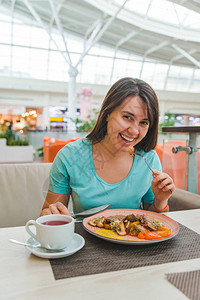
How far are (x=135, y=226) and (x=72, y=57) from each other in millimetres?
15062

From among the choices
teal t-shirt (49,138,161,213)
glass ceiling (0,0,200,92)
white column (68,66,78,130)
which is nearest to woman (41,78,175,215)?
teal t-shirt (49,138,161,213)

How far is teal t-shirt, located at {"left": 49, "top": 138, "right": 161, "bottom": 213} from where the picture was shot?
108cm

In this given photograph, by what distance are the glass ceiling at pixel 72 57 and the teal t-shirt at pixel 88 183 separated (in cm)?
1149

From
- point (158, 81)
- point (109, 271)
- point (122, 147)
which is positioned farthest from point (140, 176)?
point (158, 81)

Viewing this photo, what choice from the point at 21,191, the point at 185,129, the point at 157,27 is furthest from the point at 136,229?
the point at 157,27

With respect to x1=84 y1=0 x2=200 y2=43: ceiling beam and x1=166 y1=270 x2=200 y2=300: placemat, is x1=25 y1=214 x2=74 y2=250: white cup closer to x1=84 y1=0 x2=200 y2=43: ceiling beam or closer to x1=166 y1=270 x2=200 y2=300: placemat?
x1=166 y1=270 x2=200 y2=300: placemat

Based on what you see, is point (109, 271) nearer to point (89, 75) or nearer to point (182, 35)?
point (182, 35)

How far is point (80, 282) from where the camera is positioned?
1.69 ft

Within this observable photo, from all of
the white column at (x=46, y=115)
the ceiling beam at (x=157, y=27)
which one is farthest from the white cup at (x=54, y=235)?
the white column at (x=46, y=115)

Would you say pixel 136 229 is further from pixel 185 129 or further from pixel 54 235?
pixel 185 129

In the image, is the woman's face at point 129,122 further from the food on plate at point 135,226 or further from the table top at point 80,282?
the table top at point 80,282

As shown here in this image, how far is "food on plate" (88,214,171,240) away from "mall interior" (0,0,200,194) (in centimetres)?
784

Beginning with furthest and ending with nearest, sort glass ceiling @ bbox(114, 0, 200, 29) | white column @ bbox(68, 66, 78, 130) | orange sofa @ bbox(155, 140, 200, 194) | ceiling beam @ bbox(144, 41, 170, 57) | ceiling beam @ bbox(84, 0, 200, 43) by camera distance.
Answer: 1. ceiling beam @ bbox(144, 41, 170, 57)
2. ceiling beam @ bbox(84, 0, 200, 43)
3. glass ceiling @ bbox(114, 0, 200, 29)
4. white column @ bbox(68, 66, 78, 130)
5. orange sofa @ bbox(155, 140, 200, 194)

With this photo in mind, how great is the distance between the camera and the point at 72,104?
1105 centimetres
